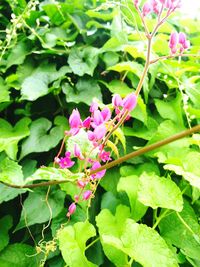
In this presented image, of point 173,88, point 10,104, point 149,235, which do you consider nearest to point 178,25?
point 173,88

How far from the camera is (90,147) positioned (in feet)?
2.18

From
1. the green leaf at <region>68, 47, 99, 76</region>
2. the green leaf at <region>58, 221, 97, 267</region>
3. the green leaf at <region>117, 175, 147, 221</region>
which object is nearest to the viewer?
the green leaf at <region>58, 221, 97, 267</region>

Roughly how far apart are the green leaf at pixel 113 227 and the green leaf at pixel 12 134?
0.88ft

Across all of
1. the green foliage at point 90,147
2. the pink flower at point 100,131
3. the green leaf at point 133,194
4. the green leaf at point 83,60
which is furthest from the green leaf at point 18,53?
the pink flower at point 100,131

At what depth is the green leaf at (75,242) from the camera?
783 millimetres

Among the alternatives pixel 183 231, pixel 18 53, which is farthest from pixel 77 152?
pixel 18 53

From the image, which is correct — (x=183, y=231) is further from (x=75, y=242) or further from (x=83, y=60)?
(x=83, y=60)

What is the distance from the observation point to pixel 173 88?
120 cm

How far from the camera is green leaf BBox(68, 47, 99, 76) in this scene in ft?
3.66

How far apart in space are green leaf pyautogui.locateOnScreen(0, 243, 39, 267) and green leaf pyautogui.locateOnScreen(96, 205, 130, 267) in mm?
188

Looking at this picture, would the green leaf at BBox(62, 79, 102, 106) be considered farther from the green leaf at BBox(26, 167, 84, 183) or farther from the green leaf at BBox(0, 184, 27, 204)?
the green leaf at BBox(26, 167, 84, 183)

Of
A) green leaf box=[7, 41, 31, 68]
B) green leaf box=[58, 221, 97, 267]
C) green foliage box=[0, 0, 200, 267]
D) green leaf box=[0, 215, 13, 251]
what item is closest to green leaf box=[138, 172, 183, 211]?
green foliage box=[0, 0, 200, 267]

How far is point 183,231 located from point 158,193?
0.38 feet

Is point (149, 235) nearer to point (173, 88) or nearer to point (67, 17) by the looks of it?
point (173, 88)
